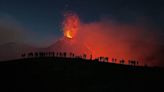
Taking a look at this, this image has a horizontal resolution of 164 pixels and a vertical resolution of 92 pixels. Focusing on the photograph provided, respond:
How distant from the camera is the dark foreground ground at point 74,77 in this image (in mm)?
112500

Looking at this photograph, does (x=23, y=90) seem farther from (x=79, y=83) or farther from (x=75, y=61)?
(x=75, y=61)

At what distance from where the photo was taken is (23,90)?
4503 inches

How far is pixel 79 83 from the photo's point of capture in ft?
392

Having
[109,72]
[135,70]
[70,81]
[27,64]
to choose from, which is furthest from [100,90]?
[27,64]

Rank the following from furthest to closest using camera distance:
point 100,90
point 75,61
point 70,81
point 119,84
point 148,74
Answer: point 75,61
point 148,74
point 70,81
point 119,84
point 100,90

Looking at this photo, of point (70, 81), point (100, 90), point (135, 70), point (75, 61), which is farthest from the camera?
point (75, 61)

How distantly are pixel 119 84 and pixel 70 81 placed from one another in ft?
71.9

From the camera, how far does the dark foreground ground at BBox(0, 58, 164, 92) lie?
11250 cm

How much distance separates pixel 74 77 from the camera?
127625mm

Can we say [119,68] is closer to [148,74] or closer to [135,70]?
[135,70]

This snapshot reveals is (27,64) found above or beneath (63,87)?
above

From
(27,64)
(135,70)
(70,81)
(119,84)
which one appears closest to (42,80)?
(70,81)

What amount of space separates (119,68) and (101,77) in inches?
818

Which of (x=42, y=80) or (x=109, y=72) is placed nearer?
(x=42, y=80)
